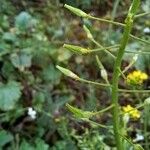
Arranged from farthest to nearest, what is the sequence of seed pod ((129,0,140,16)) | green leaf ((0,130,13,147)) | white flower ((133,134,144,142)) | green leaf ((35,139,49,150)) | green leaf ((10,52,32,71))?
green leaf ((10,52,32,71))
white flower ((133,134,144,142))
green leaf ((0,130,13,147))
green leaf ((35,139,49,150))
seed pod ((129,0,140,16))

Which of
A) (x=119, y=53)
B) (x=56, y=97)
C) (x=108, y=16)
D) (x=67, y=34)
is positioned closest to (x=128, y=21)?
(x=119, y=53)

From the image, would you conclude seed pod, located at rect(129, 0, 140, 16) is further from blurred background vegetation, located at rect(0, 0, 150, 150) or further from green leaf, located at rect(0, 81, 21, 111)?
green leaf, located at rect(0, 81, 21, 111)

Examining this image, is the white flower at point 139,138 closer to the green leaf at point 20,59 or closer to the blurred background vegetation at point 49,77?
the blurred background vegetation at point 49,77

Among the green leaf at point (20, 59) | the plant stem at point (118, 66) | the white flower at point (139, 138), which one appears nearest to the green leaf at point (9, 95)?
the green leaf at point (20, 59)

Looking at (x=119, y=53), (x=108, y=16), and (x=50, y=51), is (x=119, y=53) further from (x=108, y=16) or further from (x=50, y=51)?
(x=108, y=16)

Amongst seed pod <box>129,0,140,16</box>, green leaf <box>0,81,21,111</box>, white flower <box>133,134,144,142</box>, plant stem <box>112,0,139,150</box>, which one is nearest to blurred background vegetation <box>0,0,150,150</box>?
green leaf <box>0,81,21,111</box>

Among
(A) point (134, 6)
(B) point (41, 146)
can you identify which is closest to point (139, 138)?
(B) point (41, 146)

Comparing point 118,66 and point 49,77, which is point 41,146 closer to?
point 49,77
